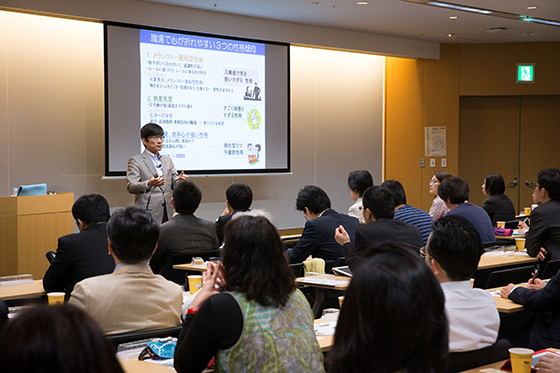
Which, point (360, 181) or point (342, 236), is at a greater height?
point (360, 181)

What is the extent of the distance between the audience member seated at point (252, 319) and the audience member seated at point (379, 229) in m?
1.63

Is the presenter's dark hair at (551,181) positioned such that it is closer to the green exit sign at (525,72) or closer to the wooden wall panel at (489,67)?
the wooden wall panel at (489,67)

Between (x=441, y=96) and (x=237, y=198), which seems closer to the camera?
(x=237, y=198)

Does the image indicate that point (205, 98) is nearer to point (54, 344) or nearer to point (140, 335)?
point (140, 335)

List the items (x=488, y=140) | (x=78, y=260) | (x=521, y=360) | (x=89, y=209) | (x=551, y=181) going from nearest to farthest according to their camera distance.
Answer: (x=521, y=360) < (x=78, y=260) < (x=89, y=209) < (x=551, y=181) < (x=488, y=140)

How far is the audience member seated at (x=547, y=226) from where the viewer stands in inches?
175

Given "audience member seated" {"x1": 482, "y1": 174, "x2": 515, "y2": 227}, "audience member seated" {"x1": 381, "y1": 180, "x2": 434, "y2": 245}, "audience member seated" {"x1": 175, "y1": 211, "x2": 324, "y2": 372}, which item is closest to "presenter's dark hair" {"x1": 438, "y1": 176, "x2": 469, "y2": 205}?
"audience member seated" {"x1": 381, "y1": 180, "x2": 434, "y2": 245}

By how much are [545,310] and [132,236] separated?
6.40 feet

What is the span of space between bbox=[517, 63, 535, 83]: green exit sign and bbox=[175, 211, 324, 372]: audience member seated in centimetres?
882

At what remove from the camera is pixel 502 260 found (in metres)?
4.46

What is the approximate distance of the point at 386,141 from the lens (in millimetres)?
9594

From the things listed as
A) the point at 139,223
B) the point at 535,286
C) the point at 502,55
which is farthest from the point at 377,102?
the point at 139,223

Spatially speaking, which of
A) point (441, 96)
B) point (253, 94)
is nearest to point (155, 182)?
point (253, 94)

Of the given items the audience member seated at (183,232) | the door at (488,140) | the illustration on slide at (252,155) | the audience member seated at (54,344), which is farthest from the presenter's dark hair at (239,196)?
the door at (488,140)
